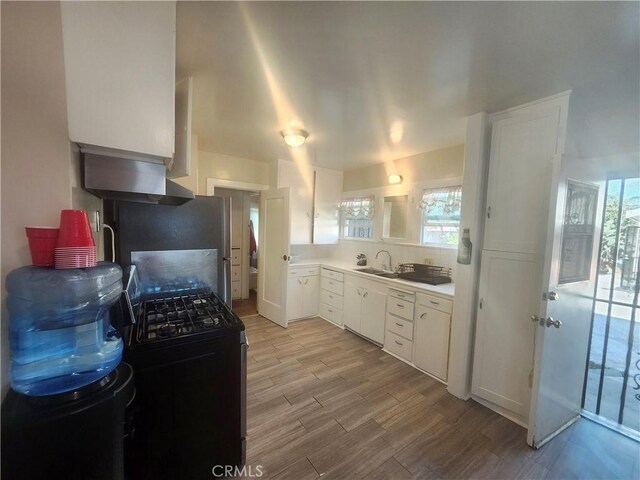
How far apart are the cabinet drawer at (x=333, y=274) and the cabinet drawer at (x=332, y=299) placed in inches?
9.1

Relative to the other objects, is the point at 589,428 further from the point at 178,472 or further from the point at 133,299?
the point at 133,299

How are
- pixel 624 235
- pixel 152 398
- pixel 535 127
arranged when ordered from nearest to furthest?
pixel 152 398, pixel 535 127, pixel 624 235

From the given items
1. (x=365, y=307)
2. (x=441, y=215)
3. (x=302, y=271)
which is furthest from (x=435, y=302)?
(x=302, y=271)

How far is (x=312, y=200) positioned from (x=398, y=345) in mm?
2413

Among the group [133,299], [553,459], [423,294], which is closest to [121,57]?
[133,299]

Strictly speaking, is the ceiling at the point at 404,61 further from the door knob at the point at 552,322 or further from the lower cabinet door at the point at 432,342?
the lower cabinet door at the point at 432,342

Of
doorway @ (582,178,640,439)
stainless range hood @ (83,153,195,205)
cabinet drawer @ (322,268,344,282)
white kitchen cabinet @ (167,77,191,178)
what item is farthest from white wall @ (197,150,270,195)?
doorway @ (582,178,640,439)

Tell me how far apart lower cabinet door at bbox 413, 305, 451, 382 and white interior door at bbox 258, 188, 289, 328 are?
1.71 meters

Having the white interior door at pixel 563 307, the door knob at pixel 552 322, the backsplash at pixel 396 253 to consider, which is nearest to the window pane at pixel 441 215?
the backsplash at pixel 396 253

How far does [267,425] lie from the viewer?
1.81 metres

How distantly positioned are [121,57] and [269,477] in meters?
2.14

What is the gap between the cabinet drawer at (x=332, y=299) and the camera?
359 cm

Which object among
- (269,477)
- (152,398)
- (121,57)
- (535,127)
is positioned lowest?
(269,477)

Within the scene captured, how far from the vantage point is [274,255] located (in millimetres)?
3635
